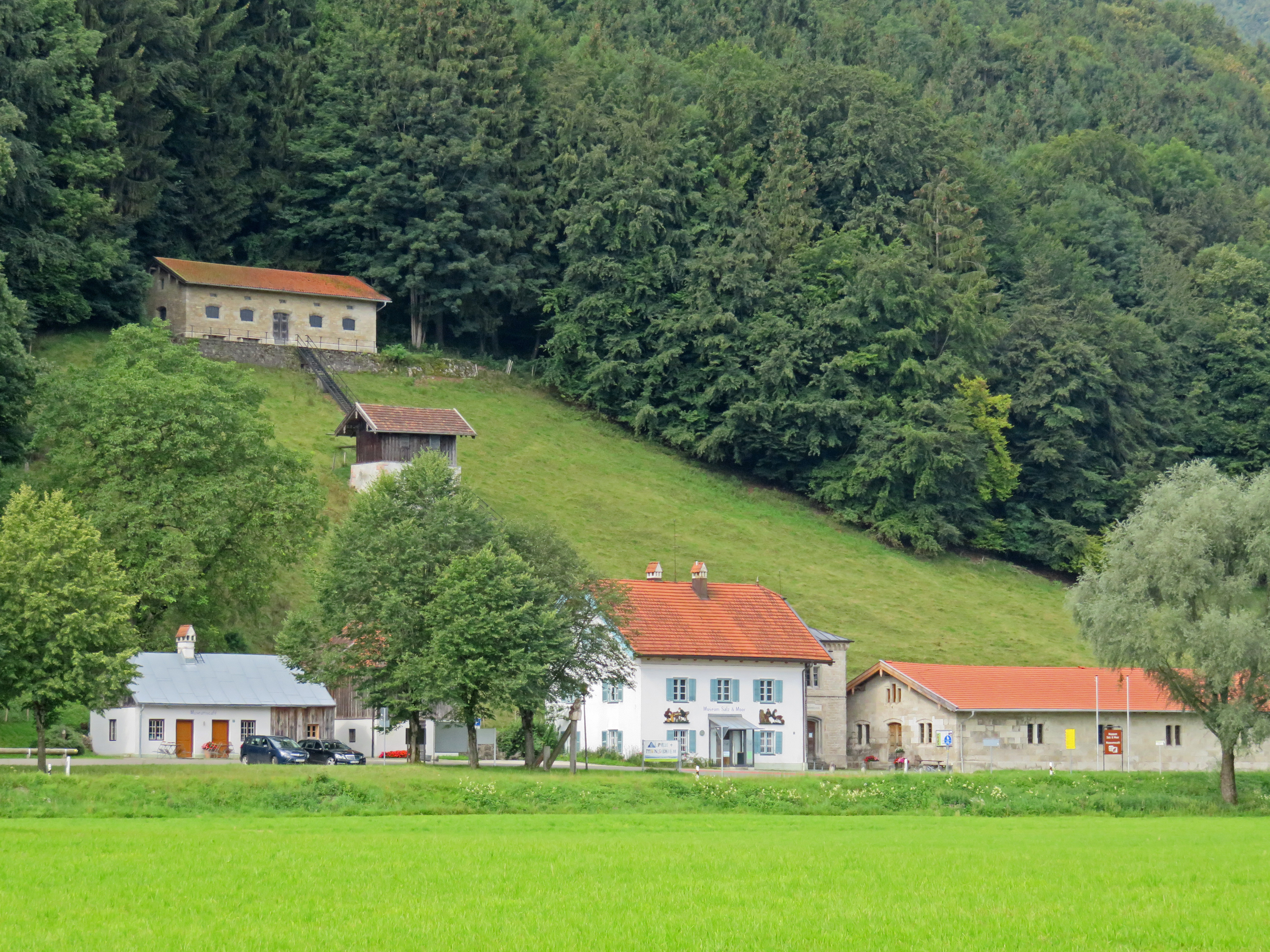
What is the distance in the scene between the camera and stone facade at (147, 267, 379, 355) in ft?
277

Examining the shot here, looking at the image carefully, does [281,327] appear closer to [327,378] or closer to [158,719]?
[327,378]

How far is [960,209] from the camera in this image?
9675cm

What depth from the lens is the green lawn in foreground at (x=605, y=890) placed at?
1856cm

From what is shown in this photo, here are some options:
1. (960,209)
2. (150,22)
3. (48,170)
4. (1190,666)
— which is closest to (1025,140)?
(960,209)

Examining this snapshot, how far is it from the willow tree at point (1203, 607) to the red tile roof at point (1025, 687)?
26.6 feet

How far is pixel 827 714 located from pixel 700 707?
224 inches

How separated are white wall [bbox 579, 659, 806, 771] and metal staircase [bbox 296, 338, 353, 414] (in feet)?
93.7

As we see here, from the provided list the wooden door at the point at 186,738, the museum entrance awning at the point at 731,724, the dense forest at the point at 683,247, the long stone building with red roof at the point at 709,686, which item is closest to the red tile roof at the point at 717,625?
the long stone building with red roof at the point at 709,686

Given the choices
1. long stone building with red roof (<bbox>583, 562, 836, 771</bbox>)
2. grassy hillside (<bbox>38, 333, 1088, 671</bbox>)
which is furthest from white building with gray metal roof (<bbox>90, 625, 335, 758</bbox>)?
long stone building with red roof (<bbox>583, 562, 836, 771</bbox>)

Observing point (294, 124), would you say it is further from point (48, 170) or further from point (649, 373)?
point (649, 373)

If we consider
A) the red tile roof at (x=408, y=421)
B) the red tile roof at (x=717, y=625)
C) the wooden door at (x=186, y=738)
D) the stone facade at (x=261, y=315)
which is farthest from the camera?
the stone facade at (x=261, y=315)

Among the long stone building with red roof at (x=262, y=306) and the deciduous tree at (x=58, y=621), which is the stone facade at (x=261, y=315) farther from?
the deciduous tree at (x=58, y=621)

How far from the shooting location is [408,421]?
238 ft

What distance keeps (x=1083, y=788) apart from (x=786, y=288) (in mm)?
50319
